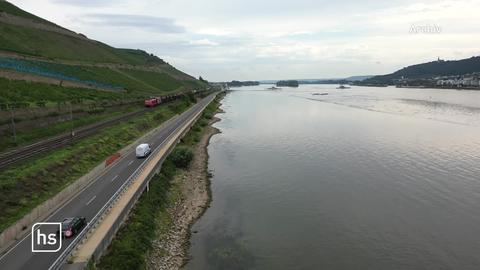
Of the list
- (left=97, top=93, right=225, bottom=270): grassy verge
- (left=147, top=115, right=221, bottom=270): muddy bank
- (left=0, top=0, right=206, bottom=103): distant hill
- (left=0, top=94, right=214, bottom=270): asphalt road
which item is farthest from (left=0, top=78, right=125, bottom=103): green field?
(left=97, top=93, right=225, bottom=270): grassy verge

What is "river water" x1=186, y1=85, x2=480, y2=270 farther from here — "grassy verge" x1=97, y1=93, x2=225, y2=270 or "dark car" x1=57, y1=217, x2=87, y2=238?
"dark car" x1=57, y1=217, x2=87, y2=238

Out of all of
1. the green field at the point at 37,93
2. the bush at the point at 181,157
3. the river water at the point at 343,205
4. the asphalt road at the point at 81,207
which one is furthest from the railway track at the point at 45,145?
the river water at the point at 343,205

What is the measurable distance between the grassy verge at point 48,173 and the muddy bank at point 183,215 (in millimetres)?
9850

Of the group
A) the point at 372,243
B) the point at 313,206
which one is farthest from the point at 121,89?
the point at 372,243

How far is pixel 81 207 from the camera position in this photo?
97.3ft

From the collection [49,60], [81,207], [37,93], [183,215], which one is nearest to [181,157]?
[183,215]

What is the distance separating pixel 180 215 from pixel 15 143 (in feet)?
81.0

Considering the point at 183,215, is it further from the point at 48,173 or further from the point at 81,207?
the point at 48,173

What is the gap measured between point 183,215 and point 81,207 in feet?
31.4

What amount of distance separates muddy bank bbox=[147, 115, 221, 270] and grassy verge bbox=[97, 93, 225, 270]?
58 centimetres

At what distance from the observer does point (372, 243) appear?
98.0 feet

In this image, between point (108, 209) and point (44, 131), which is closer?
point (108, 209)

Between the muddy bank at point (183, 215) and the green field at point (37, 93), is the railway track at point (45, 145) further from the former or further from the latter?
the muddy bank at point (183, 215)

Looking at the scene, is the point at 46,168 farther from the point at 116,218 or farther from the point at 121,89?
the point at 121,89
